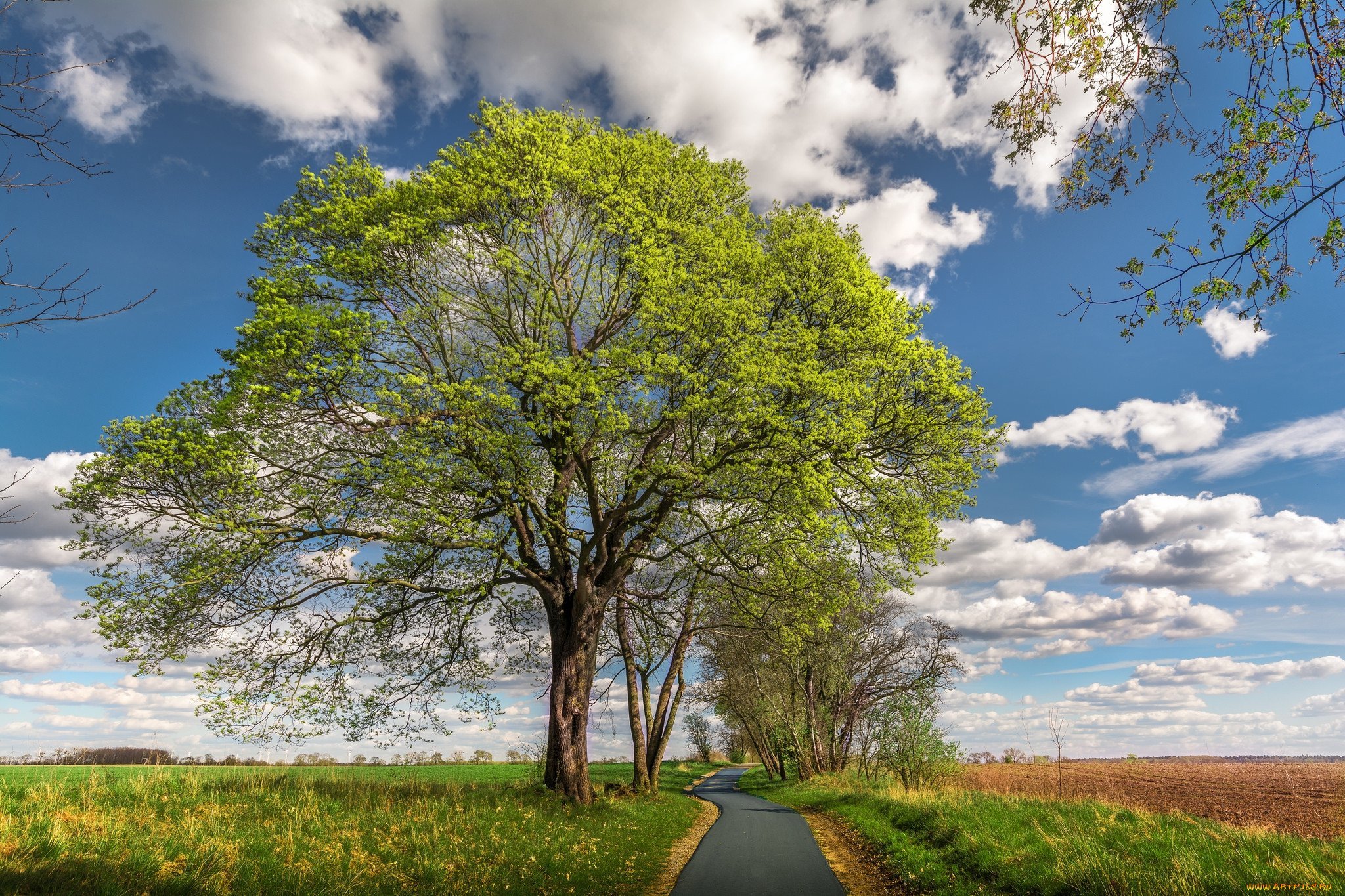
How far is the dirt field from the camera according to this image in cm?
1577

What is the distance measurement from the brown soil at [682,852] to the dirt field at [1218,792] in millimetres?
8815

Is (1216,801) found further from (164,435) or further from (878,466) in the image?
(164,435)

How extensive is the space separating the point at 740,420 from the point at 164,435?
11.7 meters

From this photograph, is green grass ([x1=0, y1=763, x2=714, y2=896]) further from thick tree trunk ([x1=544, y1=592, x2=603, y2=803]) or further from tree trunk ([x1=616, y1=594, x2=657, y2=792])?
tree trunk ([x1=616, y1=594, x2=657, y2=792])

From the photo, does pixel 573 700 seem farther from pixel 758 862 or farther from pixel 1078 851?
pixel 1078 851

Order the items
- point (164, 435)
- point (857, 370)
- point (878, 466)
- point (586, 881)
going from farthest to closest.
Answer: point (878, 466) < point (857, 370) < point (164, 435) < point (586, 881)

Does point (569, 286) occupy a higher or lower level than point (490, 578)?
higher

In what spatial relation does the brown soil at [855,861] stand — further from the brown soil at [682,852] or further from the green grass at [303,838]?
the green grass at [303,838]

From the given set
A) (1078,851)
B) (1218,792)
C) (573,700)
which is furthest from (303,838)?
(1218,792)

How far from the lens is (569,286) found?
16.4 metres

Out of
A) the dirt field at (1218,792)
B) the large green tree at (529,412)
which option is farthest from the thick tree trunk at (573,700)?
the dirt field at (1218,792)

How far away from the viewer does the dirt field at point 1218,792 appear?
15773mm

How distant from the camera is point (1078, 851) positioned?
944 centimetres

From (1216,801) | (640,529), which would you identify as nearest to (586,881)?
(640,529)
